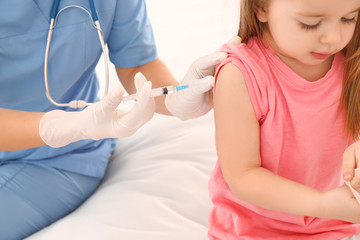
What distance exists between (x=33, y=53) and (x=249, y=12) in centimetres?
61

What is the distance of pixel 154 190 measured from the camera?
4.56ft

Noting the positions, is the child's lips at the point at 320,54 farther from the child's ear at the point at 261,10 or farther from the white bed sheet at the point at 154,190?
the white bed sheet at the point at 154,190

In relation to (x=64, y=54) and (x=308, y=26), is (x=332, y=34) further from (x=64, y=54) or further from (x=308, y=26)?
(x=64, y=54)

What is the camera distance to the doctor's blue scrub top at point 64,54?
→ 1.27 meters

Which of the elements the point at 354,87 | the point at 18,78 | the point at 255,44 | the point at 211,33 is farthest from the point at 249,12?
the point at 211,33

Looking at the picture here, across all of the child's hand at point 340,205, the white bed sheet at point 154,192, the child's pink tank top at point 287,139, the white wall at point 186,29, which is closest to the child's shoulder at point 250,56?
the child's pink tank top at point 287,139

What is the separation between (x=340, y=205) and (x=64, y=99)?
84 cm

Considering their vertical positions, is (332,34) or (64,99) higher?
(332,34)

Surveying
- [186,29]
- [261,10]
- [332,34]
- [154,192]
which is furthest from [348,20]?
[186,29]

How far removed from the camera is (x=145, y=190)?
1.39m

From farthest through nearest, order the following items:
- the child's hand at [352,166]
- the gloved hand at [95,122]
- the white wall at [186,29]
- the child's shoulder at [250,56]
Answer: the white wall at [186,29]
the gloved hand at [95,122]
the child's shoulder at [250,56]
the child's hand at [352,166]

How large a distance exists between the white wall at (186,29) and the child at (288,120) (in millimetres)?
967

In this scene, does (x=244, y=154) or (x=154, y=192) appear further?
(x=154, y=192)

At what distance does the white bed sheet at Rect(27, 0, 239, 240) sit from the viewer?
1.25 m
